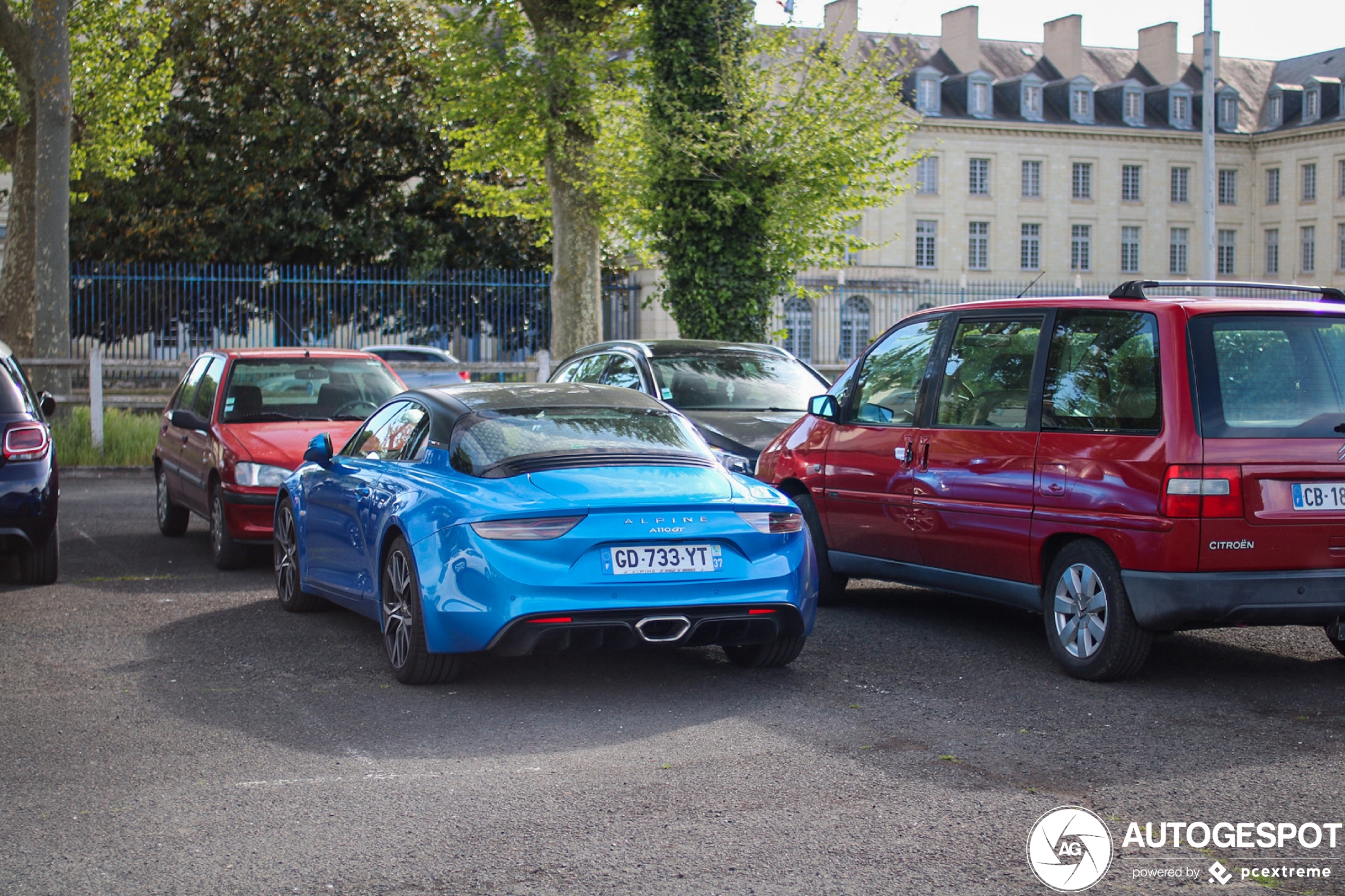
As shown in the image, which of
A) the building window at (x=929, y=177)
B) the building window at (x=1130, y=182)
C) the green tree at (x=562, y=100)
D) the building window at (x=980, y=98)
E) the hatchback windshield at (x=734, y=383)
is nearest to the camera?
the hatchback windshield at (x=734, y=383)

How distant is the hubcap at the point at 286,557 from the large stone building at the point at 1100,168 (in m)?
62.0

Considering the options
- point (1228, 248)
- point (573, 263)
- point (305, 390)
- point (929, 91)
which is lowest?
point (305, 390)

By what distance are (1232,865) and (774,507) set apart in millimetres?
2877

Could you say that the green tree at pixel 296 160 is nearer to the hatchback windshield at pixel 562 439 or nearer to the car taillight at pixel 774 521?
the hatchback windshield at pixel 562 439

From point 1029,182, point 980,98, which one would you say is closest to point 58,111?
point 980,98

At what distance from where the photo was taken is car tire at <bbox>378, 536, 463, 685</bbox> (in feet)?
22.6

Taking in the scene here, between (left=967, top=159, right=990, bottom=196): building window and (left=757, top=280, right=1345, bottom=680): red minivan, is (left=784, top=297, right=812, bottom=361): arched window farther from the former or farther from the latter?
(left=757, top=280, right=1345, bottom=680): red minivan

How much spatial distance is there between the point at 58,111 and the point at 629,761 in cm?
1972

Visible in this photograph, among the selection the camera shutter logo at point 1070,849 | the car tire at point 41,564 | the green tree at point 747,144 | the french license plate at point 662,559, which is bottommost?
the camera shutter logo at point 1070,849

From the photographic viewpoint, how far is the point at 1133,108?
7512 centimetres

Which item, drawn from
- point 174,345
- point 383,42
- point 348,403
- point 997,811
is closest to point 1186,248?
point 383,42

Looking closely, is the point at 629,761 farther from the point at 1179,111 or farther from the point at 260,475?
the point at 1179,111

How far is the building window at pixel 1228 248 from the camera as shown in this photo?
3000 inches

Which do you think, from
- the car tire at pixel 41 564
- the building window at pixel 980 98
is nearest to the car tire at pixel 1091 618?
the car tire at pixel 41 564
